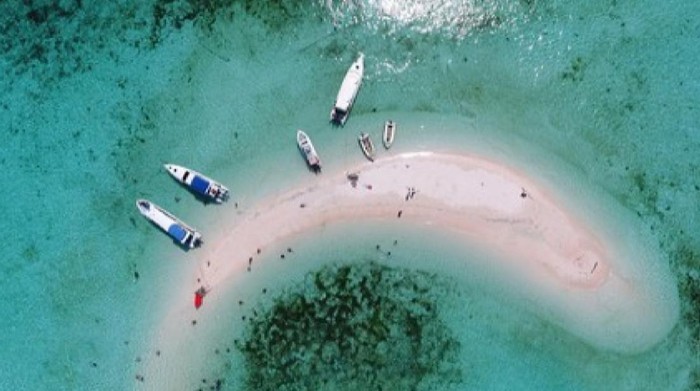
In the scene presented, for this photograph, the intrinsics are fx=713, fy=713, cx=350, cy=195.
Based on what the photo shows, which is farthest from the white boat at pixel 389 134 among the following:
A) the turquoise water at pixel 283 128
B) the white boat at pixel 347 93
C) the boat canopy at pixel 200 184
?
the boat canopy at pixel 200 184

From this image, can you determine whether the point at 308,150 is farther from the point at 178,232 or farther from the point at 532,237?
the point at 532,237

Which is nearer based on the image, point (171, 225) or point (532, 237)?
point (532, 237)

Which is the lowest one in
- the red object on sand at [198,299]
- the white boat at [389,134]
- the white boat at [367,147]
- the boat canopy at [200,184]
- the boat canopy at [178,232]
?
the red object on sand at [198,299]

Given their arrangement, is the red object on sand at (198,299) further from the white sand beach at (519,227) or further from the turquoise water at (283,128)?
the white sand beach at (519,227)

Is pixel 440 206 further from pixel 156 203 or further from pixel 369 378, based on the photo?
pixel 156 203

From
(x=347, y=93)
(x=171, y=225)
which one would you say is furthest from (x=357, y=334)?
(x=347, y=93)
